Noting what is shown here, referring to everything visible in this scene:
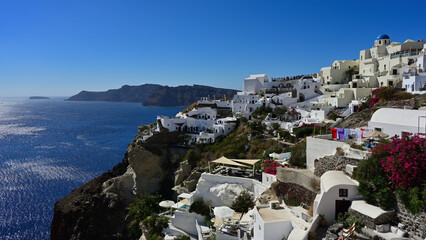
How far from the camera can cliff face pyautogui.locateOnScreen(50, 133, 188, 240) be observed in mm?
35906

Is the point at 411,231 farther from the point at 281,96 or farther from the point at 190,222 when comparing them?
the point at 281,96

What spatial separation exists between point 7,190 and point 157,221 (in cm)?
3610

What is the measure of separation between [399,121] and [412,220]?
9.67 m

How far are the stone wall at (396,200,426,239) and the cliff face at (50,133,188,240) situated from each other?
31.0 m

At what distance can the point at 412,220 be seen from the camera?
11547mm

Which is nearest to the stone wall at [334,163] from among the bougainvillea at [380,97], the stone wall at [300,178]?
the stone wall at [300,178]

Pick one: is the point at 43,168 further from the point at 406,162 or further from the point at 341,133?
the point at 406,162

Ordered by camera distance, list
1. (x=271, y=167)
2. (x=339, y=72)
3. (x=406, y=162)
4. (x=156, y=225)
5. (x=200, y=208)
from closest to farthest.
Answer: (x=406, y=162)
(x=271, y=167)
(x=200, y=208)
(x=156, y=225)
(x=339, y=72)

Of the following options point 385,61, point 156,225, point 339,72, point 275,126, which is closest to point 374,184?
point 156,225

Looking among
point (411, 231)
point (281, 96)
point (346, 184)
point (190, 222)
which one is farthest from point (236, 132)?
point (411, 231)

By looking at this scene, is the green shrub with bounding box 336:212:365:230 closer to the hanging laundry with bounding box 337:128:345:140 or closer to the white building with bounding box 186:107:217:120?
the hanging laundry with bounding box 337:128:345:140

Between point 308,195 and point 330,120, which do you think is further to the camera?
point 330,120

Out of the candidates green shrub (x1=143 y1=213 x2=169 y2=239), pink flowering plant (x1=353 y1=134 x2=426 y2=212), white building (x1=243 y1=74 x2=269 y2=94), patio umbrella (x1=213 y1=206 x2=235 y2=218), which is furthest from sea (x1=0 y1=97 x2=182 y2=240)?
pink flowering plant (x1=353 y1=134 x2=426 y2=212)

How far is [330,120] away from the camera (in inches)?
1313
